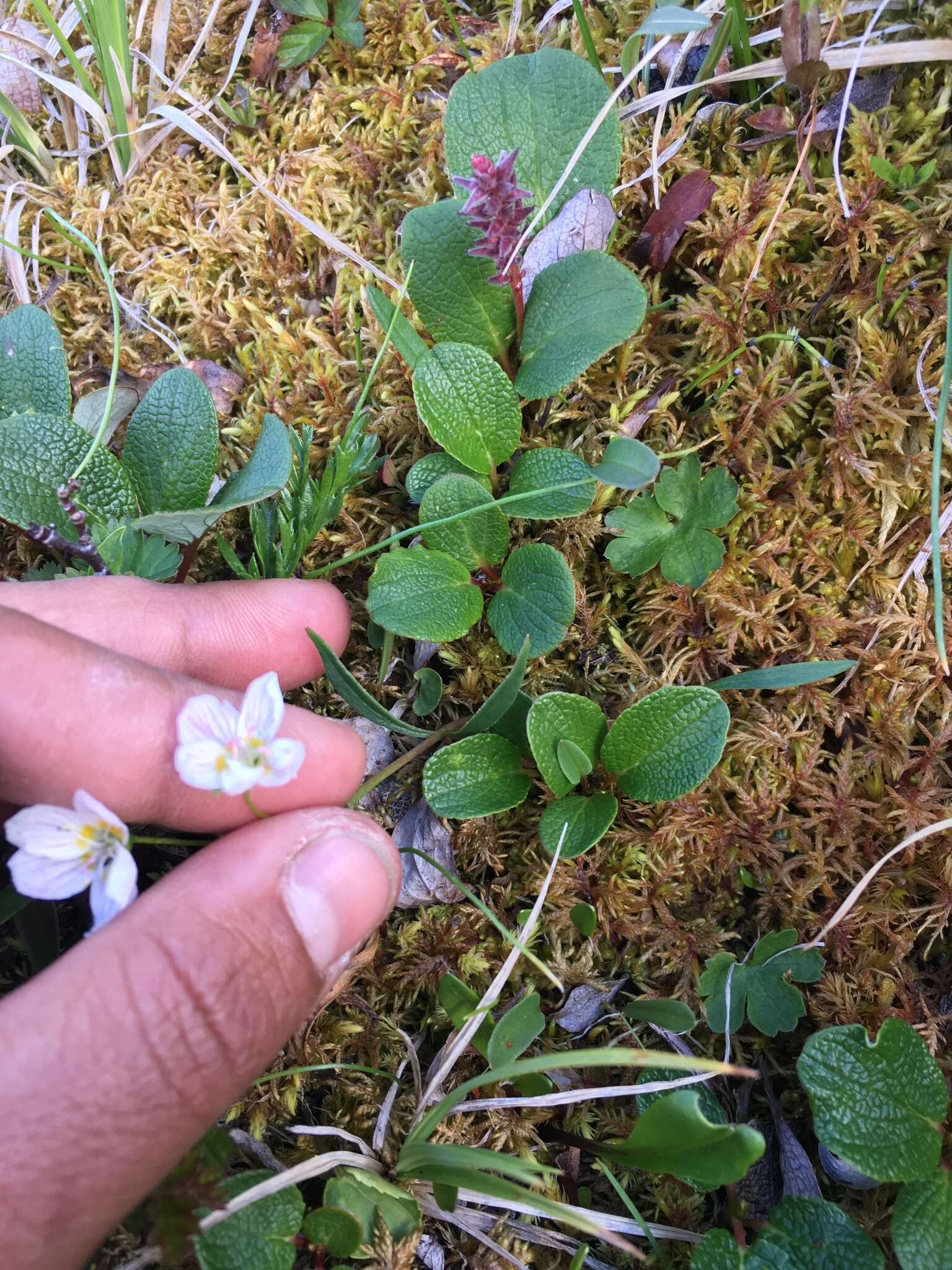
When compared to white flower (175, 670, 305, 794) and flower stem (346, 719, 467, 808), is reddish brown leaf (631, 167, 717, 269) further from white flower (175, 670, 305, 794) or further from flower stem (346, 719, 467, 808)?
white flower (175, 670, 305, 794)

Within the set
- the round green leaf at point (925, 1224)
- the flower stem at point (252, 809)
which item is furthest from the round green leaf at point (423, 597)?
the round green leaf at point (925, 1224)

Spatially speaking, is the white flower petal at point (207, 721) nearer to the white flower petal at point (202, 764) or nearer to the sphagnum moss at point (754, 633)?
the white flower petal at point (202, 764)

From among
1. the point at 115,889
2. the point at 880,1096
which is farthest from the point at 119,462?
the point at 880,1096

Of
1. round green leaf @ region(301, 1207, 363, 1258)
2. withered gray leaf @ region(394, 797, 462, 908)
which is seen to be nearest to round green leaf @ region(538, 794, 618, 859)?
withered gray leaf @ region(394, 797, 462, 908)

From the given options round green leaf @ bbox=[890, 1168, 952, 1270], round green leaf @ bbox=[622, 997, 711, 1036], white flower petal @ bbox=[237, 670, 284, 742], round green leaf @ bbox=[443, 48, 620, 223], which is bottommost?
round green leaf @ bbox=[890, 1168, 952, 1270]

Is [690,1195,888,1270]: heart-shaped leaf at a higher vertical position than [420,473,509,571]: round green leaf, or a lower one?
lower

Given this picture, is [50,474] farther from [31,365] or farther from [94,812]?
[94,812]

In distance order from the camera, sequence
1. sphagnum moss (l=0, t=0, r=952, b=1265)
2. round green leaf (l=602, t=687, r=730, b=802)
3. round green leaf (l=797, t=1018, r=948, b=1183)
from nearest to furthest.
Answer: round green leaf (l=797, t=1018, r=948, b=1183) → round green leaf (l=602, t=687, r=730, b=802) → sphagnum moss (l=0, t=0, r=952, b=1265)
